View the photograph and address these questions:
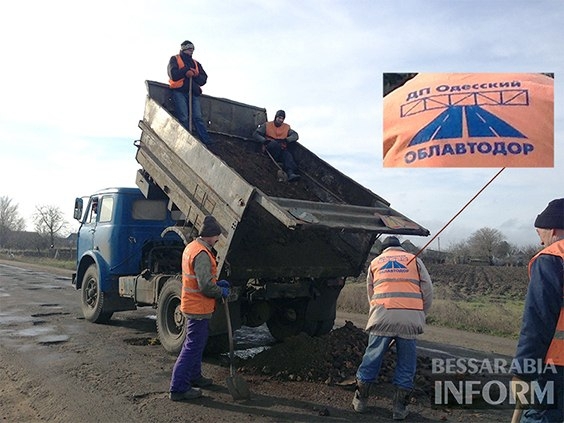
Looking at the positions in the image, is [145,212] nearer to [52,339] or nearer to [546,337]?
[52,339]

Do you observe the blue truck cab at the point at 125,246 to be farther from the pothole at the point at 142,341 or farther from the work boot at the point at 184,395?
the work boot at the point at 184,395

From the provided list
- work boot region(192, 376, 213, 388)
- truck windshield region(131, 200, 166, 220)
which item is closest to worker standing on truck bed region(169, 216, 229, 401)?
work boot region(192, 376, 213, 388)

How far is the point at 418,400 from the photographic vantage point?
16.5 feet

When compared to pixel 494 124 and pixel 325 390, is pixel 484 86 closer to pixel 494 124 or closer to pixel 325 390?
pixel 494 124

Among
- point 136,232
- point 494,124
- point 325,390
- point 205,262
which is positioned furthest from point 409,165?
point 136,232

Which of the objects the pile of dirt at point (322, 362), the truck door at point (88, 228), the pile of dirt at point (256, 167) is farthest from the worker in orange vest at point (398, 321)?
the truck door at point (88, 228)

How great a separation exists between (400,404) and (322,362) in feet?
4.39

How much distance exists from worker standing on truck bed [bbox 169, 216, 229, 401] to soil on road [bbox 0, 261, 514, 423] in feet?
0.60

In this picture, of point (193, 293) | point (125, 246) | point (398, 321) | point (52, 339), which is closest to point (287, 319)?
point (193, 293)

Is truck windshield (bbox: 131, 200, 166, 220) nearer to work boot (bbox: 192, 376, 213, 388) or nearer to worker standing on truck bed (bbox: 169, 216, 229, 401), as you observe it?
worker standing on truck bed (bbox: 169, 216, 229, 401)

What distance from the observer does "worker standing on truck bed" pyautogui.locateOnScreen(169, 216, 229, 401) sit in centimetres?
495

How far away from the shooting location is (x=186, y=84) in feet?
25.9

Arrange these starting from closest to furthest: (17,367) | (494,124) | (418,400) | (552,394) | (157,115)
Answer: (552,394)
(494,124)
(418,400)
(17,367)
(157,115)

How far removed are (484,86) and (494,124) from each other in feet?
1.14
